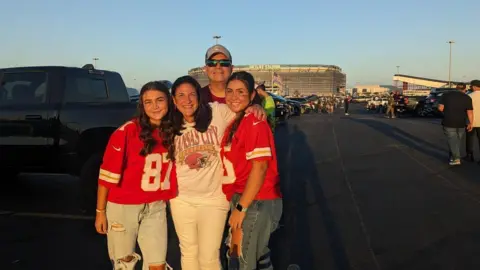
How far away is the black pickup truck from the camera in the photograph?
578 centimetres

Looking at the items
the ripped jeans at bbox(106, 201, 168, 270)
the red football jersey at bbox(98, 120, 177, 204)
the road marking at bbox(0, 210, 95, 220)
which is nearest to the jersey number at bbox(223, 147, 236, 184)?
the red football jersey at bbox(98, 120, 177, 204)

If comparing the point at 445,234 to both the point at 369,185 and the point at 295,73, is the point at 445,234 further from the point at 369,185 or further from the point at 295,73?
the point at 295,73

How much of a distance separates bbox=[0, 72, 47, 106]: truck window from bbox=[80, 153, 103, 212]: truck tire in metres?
1.09

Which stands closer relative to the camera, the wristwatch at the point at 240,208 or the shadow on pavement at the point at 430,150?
the wristwatch at the point at 240,208

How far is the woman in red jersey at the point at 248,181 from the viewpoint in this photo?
9.17 feet

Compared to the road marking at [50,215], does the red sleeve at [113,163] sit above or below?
above

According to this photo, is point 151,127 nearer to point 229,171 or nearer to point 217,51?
point 229,171

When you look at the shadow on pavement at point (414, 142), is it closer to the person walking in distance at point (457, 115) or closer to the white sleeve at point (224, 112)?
the person walking in distance at point (457, 115)

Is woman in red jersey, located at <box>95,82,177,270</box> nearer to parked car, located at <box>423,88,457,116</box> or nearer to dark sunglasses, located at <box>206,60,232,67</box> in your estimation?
dark sunglasses, located at <box>206,60,232,67</box>

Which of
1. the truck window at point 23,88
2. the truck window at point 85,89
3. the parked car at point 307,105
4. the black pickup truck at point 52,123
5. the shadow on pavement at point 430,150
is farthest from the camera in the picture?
the parked car at point 307,105

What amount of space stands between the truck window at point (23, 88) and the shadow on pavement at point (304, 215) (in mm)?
3617

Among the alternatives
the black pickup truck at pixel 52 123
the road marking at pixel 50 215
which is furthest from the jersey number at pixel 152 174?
the road marking at pixel 50 215

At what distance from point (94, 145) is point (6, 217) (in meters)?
1.45

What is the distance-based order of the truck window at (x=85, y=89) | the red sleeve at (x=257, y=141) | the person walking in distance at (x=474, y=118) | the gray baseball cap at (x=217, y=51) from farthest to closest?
the person walking in distance at (x=474, y=118) < the truck window at (x=85, y=89) < the gray baseball cap at (x=217, y=51) < the red sleeve at (x=257, y=141)
